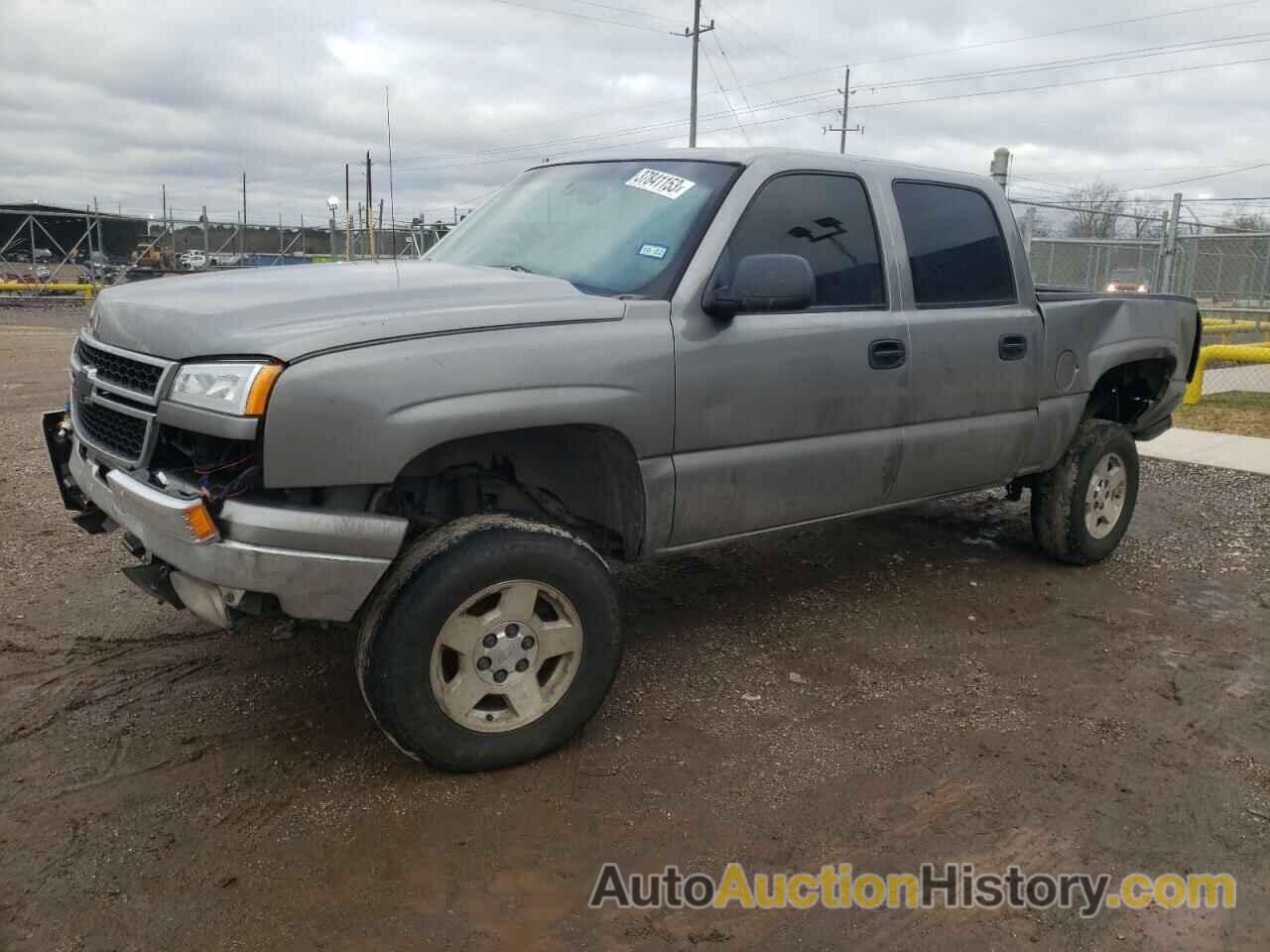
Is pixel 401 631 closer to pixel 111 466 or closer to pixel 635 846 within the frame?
pixel 635 846

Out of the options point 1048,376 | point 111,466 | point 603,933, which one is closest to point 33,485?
point 111,466

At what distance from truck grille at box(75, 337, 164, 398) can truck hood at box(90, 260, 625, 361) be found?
0.05 m

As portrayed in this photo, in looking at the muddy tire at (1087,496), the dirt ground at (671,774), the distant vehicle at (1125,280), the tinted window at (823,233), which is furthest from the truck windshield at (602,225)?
the distant vehicle at (1125,280)

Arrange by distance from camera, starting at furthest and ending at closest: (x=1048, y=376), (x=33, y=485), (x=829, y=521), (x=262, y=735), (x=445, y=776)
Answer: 1. (x=33, y=485)
2. (x=1048, y=376)
3. (x=829, y=521)
4. (x=262, y=735)
5. (x=445, y=776)

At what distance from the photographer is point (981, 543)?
600 cm

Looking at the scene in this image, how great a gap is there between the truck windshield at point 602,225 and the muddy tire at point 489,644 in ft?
3.37

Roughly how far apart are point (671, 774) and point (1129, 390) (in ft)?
13.2

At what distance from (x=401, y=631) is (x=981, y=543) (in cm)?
411

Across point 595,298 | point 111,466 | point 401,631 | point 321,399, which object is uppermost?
point 595,298

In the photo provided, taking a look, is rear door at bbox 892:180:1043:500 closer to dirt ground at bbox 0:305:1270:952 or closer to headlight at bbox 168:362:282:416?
dirt ground at bbox 0:305:1270:952

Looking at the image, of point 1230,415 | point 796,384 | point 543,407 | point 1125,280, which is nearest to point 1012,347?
point 796,384

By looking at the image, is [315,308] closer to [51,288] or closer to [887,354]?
[887,354]

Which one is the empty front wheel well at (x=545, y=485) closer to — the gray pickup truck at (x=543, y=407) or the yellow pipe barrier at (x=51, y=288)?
the gray pickup truck at (x=543, y=407)

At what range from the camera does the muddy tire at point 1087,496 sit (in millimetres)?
5270
